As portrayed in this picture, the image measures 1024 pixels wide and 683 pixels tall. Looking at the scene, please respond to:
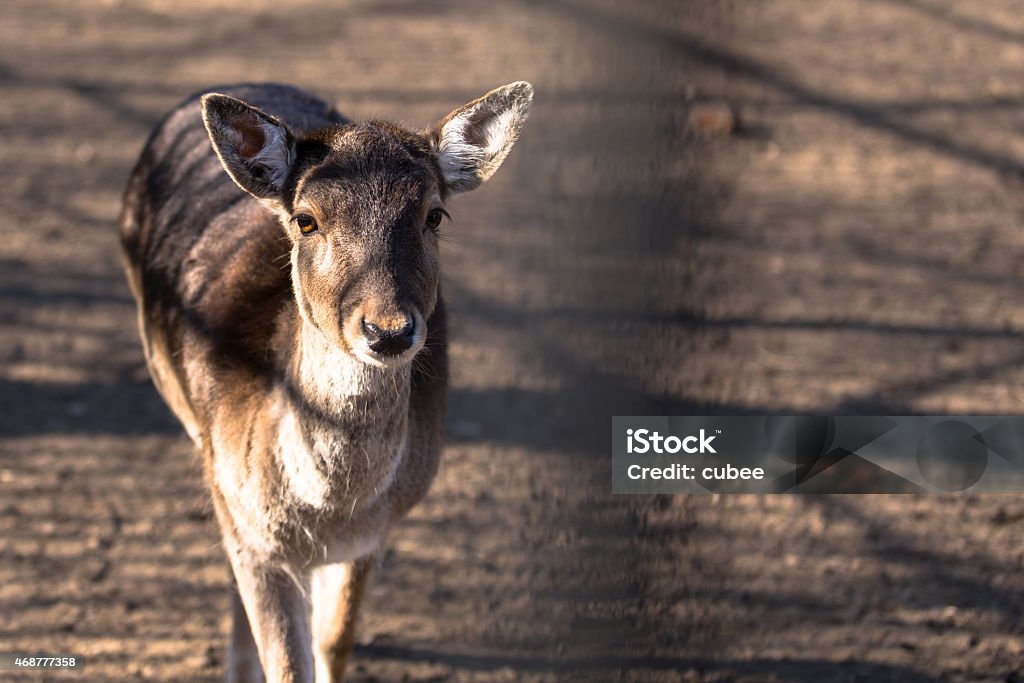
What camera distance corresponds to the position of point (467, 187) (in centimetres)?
384

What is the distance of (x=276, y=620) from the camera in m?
3.86

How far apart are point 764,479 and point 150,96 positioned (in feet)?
18.0

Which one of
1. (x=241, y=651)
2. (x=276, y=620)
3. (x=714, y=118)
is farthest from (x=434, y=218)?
(x=714, y=118)

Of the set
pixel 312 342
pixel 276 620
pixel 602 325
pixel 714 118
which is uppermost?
pixel 602 325

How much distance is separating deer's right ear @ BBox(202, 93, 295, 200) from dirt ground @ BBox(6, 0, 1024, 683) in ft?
3.08

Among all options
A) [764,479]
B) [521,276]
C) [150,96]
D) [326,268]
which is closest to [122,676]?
[326,268]

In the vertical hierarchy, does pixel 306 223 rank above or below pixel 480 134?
below

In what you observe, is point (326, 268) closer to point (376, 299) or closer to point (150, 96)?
point (376, 299)

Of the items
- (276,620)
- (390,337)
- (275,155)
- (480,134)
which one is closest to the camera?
(390,337)

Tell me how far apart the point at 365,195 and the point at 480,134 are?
1.69 feet

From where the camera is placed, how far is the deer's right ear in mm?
3463

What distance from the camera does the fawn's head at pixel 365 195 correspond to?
3.26 meters

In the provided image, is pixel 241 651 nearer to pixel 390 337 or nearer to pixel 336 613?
pixel 336 613

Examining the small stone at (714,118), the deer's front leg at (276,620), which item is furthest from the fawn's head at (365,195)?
the small stone at (714,118)
